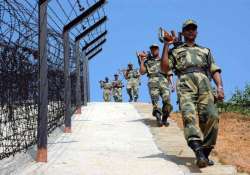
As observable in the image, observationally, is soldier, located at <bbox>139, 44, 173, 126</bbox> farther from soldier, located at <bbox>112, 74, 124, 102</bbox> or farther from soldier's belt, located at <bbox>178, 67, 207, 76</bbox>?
soldier, located at <bbox>112, 74, 124, 102</bbox>

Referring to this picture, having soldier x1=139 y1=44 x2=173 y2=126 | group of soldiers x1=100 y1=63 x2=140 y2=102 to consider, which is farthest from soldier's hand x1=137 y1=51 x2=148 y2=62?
group of soldiers x1=100 y1=63 x2=140 y2=102

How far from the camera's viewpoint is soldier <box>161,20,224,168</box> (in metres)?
7.74

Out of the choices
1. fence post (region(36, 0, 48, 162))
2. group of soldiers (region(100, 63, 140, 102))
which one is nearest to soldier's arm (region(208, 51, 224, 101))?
fence post (region(36, 0, 48, 162))

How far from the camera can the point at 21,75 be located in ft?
29.4

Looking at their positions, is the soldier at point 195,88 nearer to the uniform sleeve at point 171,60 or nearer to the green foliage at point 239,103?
the uniform sleeve at point 171,60

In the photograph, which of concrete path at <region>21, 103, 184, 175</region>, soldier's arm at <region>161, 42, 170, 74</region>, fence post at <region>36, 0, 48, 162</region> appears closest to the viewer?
concrete path at <region>21, 103, 184, 175</region>

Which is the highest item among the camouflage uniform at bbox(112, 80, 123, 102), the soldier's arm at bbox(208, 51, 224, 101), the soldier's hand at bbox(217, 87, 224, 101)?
the camouflage uniform at bbox(112, 80, 123, 102)

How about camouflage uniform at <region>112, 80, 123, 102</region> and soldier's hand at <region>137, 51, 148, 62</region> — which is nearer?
soldier's hand at <region>137, 51, 148, 62</region>

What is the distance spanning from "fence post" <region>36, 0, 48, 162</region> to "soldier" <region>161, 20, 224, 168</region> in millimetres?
1623

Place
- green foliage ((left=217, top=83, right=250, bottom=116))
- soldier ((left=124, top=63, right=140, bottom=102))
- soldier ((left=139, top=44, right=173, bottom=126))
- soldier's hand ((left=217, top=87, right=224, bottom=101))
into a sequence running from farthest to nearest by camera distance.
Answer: soldier ((left=124, top=63, right=140, bottom=102)), green foliage ((left=217, top=83, right=250, bottom=116)), soldier ((left=139, top=44, right=173, bottom=126)), soldier's hand ((left=217, top=87, right=224, bottom=101))

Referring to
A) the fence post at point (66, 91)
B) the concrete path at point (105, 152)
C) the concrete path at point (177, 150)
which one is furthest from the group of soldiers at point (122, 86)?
the fence post at point (66, 91)

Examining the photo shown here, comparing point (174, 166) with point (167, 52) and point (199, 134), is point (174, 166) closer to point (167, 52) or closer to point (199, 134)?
point (199, 134)

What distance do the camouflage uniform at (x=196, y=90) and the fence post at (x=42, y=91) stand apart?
169cm

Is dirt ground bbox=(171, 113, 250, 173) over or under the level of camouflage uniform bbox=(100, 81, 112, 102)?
under
